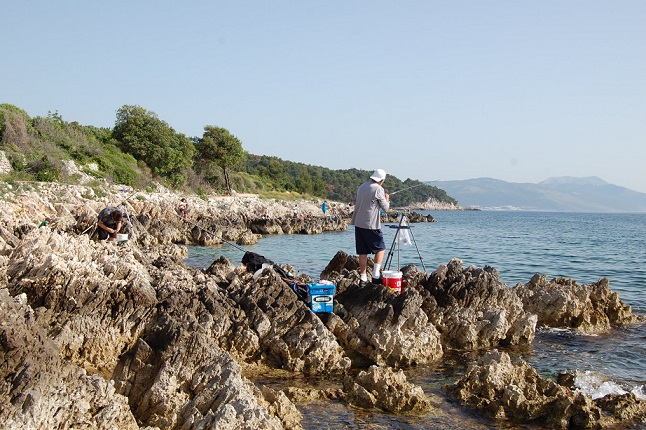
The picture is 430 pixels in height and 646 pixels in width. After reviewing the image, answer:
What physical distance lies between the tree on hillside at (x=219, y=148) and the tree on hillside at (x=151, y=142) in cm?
661

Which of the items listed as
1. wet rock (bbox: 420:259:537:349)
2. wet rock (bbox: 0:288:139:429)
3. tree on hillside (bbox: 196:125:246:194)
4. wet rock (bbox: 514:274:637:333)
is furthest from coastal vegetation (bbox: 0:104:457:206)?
wet rock (bbox: 0:288:139:429)

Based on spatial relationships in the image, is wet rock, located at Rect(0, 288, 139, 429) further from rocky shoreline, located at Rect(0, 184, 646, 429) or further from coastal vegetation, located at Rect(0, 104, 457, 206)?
coastal vegetation, located at Rect(0, 104, 457, 206)

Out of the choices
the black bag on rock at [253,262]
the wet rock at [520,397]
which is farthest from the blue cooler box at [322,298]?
the black bag on rock at [253,262]

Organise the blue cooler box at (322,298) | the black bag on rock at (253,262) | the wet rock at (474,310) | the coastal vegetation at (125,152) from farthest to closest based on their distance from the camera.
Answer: the coastal vegetation at (125,152) → the black bag on rock at (253,262) → the wet rock at (474,310) → the blue cooler box at (322,298)

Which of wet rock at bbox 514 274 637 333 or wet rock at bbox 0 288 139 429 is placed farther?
wet rock at bbox 514 274 637 333

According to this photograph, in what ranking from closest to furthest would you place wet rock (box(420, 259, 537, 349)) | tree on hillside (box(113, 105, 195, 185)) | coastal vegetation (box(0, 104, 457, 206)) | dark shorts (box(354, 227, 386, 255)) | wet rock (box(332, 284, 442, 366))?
wet rock (box(332, 284, 442, 366)) → wet rock (box(420, 259, 537, 349)) → dark shorts (box(354, 227, 386, 255)) → coastal vegetation (box(0, 104, 457, 206)) → tree on hillside (box(113, 105, 195, 185))

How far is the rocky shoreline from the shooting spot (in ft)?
18.7

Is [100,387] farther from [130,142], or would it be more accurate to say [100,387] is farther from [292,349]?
[130,142]

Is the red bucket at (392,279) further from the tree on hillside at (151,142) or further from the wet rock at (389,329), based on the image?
the tree on hillside at (151,142)

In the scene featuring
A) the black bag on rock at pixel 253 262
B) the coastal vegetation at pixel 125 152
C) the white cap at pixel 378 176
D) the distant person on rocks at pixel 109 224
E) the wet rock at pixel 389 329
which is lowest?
the wet rock at pixel 389 329

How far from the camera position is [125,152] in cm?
5381

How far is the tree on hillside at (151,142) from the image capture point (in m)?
53.9

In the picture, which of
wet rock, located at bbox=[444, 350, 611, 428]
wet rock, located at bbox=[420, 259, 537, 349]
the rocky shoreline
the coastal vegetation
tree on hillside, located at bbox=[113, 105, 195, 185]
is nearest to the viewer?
the rocky shoreline

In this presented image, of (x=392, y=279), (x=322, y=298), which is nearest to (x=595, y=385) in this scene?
(x=392, y=279)
